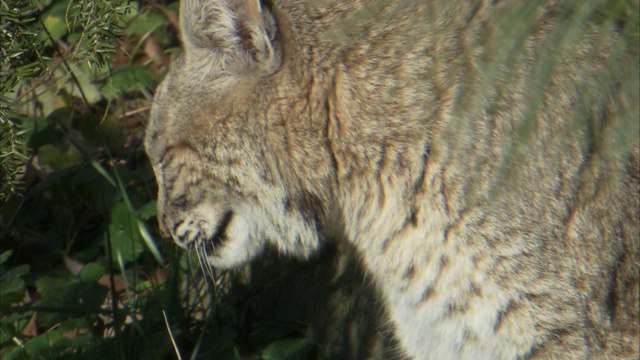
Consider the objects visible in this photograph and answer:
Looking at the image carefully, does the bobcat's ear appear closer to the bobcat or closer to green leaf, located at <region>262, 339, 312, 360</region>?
the bobcat

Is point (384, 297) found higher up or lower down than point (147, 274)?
higher up

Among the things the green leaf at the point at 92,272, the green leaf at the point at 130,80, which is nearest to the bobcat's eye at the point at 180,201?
the green leaf at the point at 92,272

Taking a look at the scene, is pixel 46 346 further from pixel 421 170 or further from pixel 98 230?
pixel 421 170

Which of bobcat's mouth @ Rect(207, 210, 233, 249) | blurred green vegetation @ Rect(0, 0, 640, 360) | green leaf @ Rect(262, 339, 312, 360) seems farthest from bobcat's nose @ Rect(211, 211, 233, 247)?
green leaf @ Rect(262, 339, 312, 360)

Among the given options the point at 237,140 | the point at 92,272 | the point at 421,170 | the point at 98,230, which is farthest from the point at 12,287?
the point at 421,170

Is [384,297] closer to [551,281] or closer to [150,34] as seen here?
[551,281]

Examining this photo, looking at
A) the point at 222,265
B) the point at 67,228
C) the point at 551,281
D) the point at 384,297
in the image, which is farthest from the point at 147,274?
Result: the point at 551,281

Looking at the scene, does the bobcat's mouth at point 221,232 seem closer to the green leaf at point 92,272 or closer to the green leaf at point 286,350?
the green leaf at point 286,350
